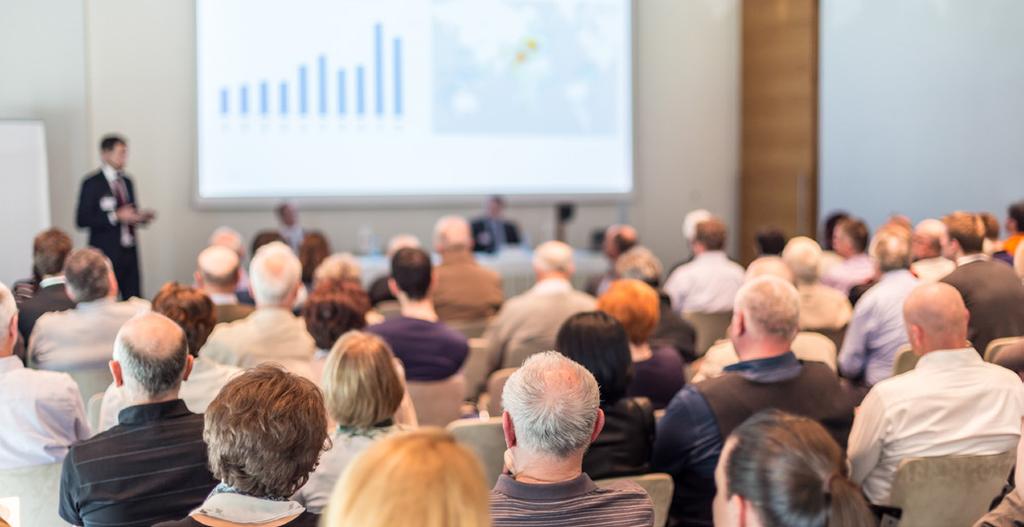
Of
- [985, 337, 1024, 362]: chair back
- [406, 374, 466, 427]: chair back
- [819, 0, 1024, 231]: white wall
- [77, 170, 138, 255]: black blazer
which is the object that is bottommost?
[406, 374, 466, 427]: chair back

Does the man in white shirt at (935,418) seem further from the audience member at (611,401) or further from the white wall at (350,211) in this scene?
the white wall at (350,211)

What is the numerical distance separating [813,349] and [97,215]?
230 inches

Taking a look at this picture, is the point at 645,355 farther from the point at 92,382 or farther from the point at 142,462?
the point at 92,382

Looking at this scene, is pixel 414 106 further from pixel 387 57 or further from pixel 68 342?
pixel 68 342

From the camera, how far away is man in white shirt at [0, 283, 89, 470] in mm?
3232

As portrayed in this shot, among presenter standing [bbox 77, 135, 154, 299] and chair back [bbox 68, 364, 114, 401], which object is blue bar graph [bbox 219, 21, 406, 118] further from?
chair back [bbox 68, 364, 114, 401]

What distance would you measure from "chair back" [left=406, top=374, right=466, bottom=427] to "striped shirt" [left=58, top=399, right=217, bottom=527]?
5.59 feet

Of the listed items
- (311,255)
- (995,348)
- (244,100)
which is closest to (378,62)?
(244,100)

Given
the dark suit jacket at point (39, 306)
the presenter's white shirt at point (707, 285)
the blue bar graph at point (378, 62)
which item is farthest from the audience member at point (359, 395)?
the blue bar graph at point (378, 62)

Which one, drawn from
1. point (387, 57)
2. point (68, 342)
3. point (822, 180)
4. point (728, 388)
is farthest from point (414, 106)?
point (728, 388)

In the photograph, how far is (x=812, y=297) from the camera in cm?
548

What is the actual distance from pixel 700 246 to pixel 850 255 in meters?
0.92

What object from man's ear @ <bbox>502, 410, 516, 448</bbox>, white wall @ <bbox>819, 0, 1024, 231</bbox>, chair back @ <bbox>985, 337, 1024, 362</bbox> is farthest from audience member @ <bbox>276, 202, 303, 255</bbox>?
man's ear @ <bbox>502, 410, 516, 448</bbox>

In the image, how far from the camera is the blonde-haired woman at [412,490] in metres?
1.29
